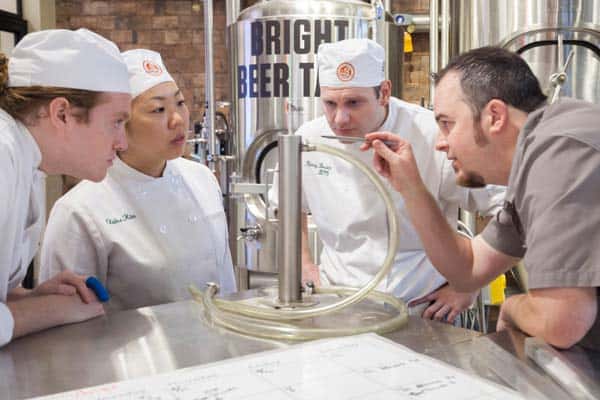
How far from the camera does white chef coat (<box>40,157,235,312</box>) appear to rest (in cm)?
136

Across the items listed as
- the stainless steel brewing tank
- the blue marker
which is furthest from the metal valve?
the blue marker

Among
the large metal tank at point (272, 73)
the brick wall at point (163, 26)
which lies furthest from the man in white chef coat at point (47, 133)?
the brick wall at point (163, 26)

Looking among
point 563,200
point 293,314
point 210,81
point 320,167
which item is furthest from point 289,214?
point 210,81

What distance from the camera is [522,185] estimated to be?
3.14 ft

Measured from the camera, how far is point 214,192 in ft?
5.53

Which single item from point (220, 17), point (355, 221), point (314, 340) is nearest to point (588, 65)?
point (355, 221)

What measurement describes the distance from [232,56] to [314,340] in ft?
6.79

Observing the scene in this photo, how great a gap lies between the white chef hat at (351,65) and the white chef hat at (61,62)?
767 mm

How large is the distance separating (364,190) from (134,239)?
2.09ft

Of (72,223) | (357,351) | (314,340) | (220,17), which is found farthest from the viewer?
(220,17)

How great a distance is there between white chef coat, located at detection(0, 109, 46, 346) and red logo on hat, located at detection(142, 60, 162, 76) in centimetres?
51

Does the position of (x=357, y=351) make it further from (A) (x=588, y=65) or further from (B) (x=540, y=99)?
(A) (x=588, y=65)

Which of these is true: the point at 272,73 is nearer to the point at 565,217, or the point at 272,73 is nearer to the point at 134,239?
the point at 134,239

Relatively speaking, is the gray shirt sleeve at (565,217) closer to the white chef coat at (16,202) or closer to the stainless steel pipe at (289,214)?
the stainless steel pipe at (289,214)
